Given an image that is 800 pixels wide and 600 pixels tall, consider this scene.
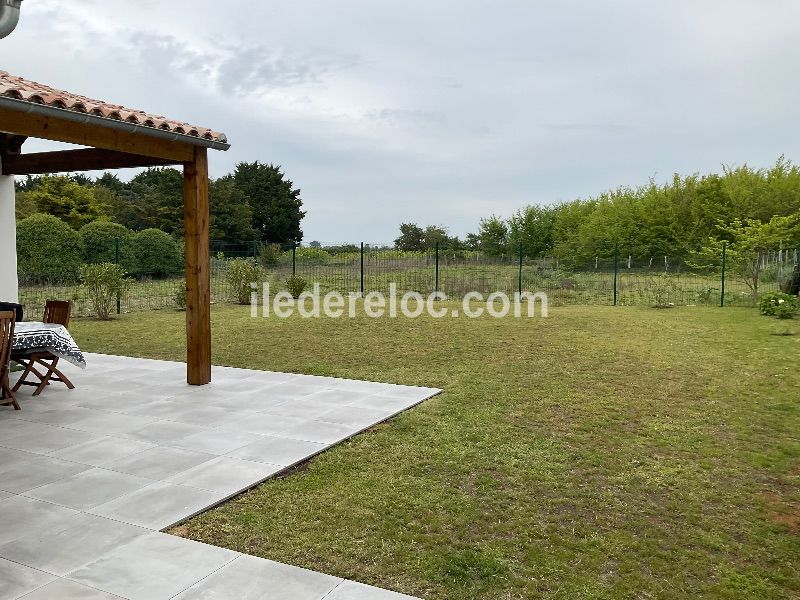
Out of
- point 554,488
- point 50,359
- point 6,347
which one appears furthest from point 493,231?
point 554,488

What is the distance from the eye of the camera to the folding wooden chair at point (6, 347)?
4.89 m

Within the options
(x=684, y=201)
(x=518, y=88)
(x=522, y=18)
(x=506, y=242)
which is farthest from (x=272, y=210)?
(x=522, y=18)

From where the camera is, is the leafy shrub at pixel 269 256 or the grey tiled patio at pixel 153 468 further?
the leafy shrub at pixel 269 256

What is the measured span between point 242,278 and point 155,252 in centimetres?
533

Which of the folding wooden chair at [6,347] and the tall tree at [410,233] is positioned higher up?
the tall tree at [410,233]

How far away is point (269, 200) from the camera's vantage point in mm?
42000

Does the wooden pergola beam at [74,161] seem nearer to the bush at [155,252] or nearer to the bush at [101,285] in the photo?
the bush at [101,285]

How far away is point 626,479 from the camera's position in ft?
13.0

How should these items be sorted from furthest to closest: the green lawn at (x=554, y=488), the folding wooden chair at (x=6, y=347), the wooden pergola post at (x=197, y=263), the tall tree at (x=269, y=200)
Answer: the tall tree at (x=269, y=200) → the wooden pergola post at (x=197, y=263) → the folding wooden chair at (x=6, y=347) → the green lawn at (x=554, y=488)

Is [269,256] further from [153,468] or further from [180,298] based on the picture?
[153,468]

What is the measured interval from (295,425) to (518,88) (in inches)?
477

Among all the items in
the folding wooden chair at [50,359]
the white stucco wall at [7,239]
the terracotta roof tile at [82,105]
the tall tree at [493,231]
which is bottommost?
the folding wooden chair at [50,359]

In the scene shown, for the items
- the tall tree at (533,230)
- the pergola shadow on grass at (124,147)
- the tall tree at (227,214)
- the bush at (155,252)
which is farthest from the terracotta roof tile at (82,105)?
the tall tree at (227,214)

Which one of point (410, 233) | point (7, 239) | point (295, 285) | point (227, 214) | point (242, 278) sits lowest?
point (295, 285)
